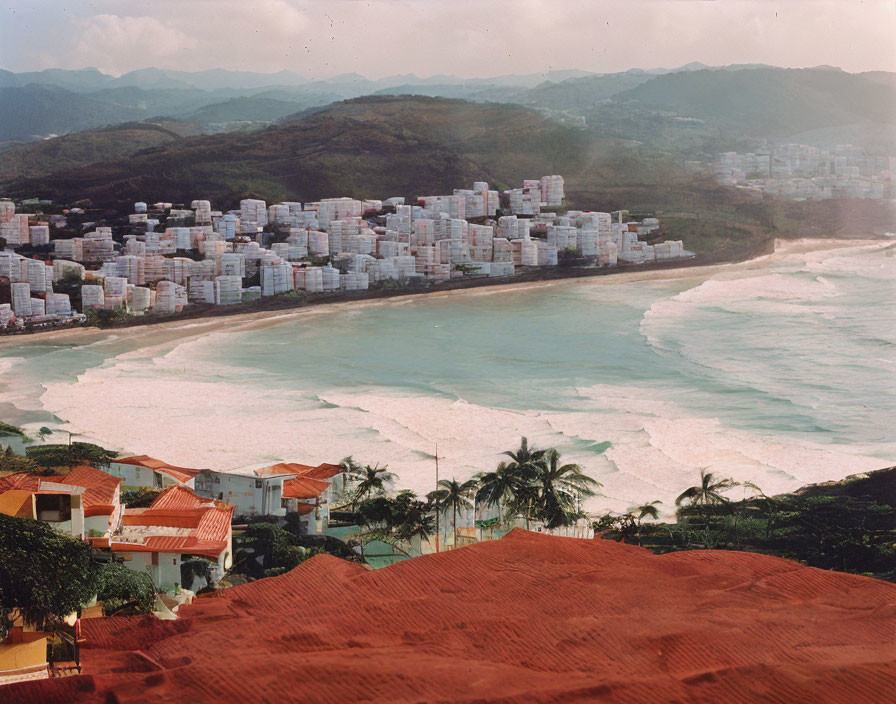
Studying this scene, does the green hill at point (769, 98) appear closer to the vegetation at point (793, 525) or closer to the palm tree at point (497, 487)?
the vegetation at point (793, 525)

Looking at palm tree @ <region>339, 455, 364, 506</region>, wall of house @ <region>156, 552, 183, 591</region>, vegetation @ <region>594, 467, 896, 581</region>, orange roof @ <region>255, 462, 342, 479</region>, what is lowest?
vegetation @ <region>594, 467, 896, 581</region>

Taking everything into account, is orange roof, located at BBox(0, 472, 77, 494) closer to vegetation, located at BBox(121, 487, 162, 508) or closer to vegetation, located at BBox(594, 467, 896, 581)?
vegetation, located at BBox(121, 487, 162, 508)

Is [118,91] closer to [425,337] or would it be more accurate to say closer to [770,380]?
[425,337]

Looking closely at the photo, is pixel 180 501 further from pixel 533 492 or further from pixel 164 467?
pixel 533 492

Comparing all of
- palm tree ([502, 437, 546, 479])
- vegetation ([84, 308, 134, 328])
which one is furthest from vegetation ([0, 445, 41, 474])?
vegetation ([84, 308, 134, 328])

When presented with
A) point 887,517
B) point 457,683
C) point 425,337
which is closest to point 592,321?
point 425,337

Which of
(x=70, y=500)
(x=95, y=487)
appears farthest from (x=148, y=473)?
(x=70, y=500)

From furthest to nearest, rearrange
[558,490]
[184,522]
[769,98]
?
[769,98], [558,490], [184,522]
